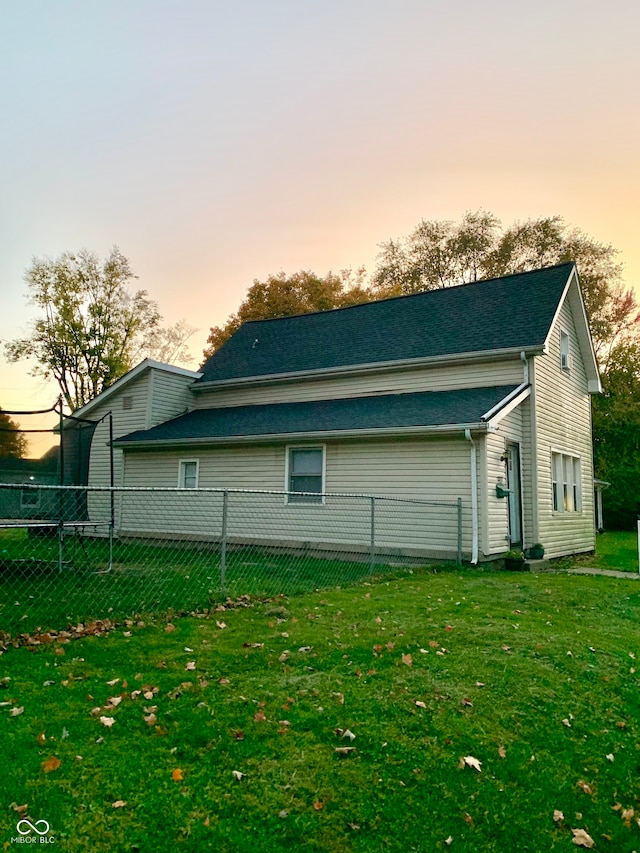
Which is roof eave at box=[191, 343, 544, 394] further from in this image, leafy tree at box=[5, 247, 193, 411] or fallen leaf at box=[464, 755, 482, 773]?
leafy tree at box=[5, 247, 193, 411]

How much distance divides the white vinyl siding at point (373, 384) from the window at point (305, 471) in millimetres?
2724

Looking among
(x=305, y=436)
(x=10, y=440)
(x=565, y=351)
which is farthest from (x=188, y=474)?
(x=565, y=351)

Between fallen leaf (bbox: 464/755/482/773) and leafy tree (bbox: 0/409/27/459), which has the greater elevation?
leafy tree (bbox: 0/409/27/459)

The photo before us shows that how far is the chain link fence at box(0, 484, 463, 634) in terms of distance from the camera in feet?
24.0

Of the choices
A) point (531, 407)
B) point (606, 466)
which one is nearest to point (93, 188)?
point (531, 407)

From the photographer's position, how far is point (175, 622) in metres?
6.35

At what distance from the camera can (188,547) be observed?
48.3ft

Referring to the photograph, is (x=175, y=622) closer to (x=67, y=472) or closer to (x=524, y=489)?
(x=67, y=472)

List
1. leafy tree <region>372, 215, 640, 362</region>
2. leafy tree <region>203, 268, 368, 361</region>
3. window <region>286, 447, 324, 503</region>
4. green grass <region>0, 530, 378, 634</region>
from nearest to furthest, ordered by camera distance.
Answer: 1. green grass <region>0, 530, 378, 634</region>
2. window <region>286, 447, 324, 503</region>
3. leafy tree <region>372, 215, 640, 362</region>
4. leafy tree <region>203, 268, 368, 361</region>

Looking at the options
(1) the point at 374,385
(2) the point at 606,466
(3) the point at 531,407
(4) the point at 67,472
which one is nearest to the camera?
(4) the point at 67,472

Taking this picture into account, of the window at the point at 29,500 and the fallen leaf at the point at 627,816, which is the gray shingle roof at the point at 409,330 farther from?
the fallen leaf at the point at 627,816

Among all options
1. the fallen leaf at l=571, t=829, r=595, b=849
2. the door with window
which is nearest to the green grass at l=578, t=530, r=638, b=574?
the door with window

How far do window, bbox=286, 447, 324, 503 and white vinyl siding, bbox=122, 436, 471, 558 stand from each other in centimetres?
19

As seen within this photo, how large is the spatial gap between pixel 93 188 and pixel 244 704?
57.1ft
